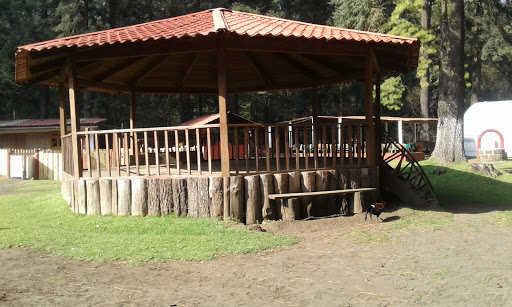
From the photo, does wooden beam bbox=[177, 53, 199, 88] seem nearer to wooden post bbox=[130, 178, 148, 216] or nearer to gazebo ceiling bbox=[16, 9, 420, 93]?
gazebo ceiling bbox=[16, 9, 420, 93]

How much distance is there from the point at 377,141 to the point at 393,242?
428 cm

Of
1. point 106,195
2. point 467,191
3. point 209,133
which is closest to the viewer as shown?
point 209,133

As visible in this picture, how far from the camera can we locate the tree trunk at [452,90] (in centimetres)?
1745

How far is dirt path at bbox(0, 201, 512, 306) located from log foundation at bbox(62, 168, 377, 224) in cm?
131

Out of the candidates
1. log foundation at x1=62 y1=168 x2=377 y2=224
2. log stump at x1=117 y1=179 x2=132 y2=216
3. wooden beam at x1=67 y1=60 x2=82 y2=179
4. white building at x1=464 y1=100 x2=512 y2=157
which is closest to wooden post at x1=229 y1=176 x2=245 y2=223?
log foundation at x1=62 y1=168 x2=377 y2=224

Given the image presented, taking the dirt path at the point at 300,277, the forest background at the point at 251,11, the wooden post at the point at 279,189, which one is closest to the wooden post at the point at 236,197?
the wooden post at the point at 279,189

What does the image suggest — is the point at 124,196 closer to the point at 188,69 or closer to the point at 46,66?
the point at 46,66

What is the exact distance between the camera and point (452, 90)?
17469 mm

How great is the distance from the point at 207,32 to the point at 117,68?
16.5ft

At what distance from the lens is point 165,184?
28.8ft

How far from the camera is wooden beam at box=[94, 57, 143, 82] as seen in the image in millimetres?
11693

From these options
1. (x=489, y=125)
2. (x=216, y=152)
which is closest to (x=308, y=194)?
(x=216, y=152)

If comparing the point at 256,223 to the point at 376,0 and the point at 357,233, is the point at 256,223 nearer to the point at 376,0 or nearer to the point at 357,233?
the point at 357,233

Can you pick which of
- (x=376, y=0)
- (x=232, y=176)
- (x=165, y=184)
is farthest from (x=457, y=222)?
(x=376, y=0)
